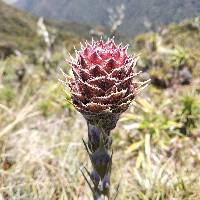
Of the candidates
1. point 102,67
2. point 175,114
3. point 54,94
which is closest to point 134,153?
point 175,114

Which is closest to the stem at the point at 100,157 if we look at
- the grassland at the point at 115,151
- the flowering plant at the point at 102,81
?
the flowering plant at the point at 102,81

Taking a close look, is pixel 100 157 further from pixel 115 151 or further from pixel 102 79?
pixel 115 151

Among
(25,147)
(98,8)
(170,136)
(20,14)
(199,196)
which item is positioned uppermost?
(20,14)

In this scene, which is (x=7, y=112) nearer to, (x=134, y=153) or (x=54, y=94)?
(x=134, y=153)

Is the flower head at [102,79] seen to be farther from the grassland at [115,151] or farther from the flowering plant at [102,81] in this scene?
the grassland at [115,151]

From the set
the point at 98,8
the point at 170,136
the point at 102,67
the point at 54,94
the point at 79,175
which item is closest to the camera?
the point at 102,67

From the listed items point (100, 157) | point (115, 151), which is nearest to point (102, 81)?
point (100, 157)
